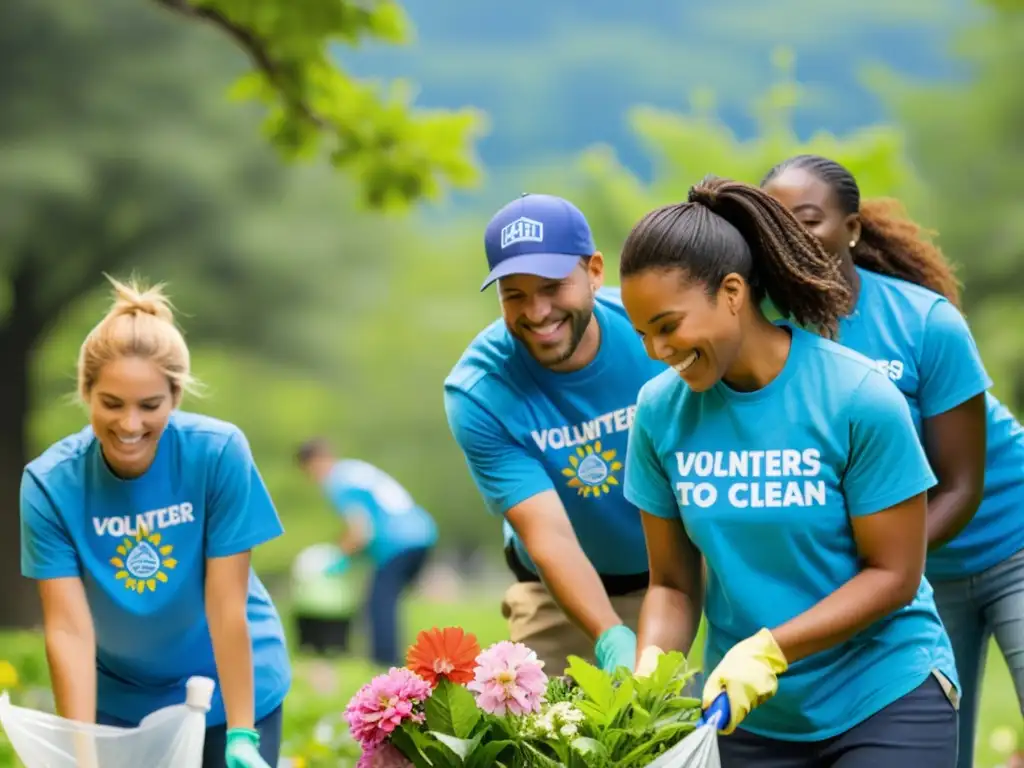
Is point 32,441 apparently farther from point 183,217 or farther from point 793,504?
point 793,504

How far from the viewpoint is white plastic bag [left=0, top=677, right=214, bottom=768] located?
3645 millimetres

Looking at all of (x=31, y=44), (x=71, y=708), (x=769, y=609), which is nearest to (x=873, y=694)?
(x=769, y=609)

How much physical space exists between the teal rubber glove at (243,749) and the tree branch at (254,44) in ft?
16.9

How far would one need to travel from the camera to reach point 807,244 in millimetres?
3164

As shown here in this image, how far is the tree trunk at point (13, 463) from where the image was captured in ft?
47.5

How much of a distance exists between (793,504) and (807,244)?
520 millimetres

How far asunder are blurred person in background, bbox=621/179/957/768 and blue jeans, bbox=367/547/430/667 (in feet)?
27.7

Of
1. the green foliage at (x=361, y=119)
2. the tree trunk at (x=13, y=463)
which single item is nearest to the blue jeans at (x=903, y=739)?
the green foliage at (x=361, y=119)

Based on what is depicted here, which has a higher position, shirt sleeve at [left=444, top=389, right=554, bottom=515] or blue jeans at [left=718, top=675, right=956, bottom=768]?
shirt sleeve at [left=444, top=389, right=554, bottom=515]

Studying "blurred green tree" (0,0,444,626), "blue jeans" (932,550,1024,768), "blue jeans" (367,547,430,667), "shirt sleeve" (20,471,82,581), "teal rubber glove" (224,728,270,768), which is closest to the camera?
"teal rubber glove" (224,728,270,768)

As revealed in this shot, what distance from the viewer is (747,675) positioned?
2.92 metres

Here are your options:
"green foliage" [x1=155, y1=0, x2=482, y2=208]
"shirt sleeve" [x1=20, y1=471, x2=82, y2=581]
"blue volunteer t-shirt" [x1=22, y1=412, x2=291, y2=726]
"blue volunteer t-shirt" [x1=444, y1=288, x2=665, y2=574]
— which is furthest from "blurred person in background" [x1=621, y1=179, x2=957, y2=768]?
"green foliage" [x1=155, y1=0, x2=482, y2=208]

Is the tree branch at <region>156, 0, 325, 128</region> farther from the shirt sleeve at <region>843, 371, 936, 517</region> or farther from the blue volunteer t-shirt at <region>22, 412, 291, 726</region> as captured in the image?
the shirt sleeve at <region>843, 371, 936, 517</region>

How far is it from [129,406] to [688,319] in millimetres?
1495
